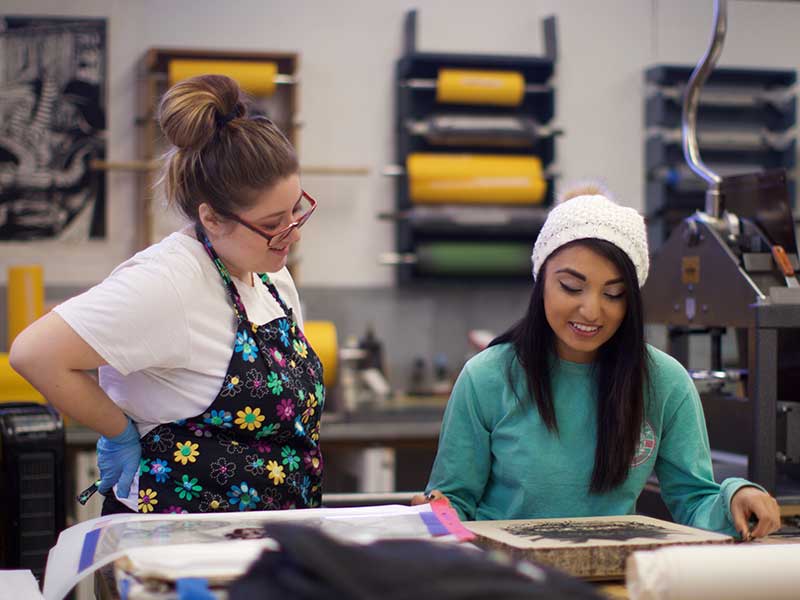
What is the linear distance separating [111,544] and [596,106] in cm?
394

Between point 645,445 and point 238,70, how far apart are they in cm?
294

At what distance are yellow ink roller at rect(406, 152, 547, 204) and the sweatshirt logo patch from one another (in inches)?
109

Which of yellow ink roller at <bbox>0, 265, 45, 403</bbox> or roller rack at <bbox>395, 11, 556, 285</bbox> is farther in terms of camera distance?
roller rack at <bbox>395, 11, 556, 285</bbox>

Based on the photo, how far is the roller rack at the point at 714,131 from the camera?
4.70 meters

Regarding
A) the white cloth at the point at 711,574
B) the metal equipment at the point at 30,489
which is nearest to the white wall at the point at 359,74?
the metal equipment at the point at 30,489

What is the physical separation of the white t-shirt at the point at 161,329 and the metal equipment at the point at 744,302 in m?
0.97

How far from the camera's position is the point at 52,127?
432 centimetres

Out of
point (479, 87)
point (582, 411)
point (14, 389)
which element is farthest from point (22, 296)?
point (582, 411)

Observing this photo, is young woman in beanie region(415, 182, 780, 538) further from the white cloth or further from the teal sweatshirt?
the white cloth

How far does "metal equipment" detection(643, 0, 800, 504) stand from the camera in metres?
2.04

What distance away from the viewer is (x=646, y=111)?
4.85 m

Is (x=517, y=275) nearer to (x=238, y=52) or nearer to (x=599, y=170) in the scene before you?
(x=599, y=170)

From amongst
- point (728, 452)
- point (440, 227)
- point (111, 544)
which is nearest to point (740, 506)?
point (728, 452)

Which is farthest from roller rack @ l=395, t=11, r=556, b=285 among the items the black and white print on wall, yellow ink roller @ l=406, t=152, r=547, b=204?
the black and white print on wall
